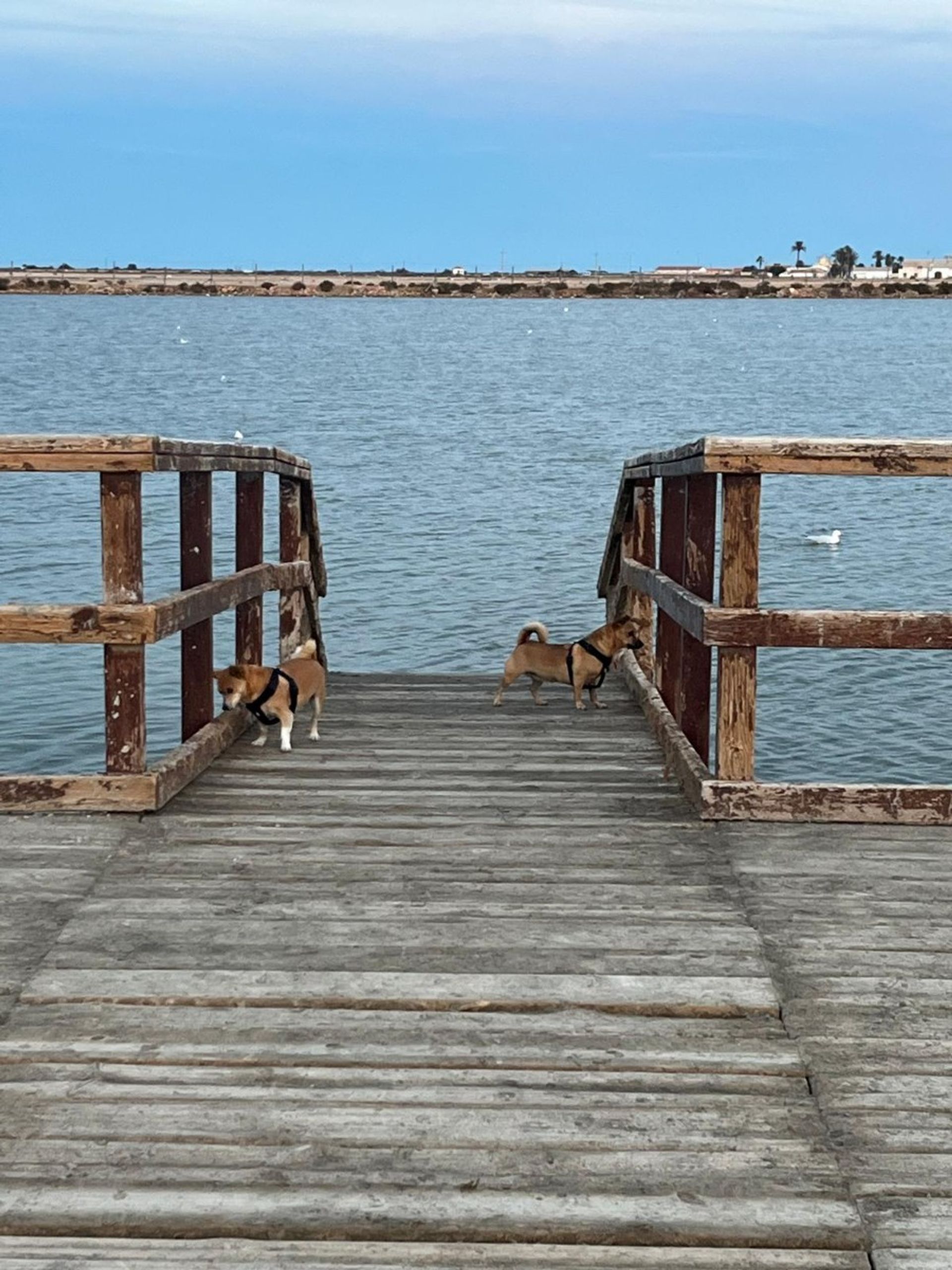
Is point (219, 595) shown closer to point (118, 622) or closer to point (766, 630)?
point (118, 622)

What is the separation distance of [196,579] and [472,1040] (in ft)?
11.9

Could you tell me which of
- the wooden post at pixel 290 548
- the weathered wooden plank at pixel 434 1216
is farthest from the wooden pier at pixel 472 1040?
the wooden post at pixel 290 548

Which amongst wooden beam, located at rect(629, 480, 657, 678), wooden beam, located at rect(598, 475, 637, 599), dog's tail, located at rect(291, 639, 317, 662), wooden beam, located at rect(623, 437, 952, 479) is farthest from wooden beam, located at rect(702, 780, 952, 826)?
wooden beam, located at rect(598, 475, 637, 599)

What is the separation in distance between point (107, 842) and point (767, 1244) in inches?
116

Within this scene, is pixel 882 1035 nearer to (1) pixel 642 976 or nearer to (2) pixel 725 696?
(1) pixel 642 976

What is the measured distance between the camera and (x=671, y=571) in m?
7.75

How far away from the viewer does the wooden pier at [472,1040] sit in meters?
2.89

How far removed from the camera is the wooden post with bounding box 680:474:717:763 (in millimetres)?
6438

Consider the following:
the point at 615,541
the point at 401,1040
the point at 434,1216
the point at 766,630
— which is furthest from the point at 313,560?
the point at 434,1216

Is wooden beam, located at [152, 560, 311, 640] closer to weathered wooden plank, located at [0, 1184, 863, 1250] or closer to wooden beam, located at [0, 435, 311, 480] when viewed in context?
wooden beam, located at [0, 435, 311, 480]

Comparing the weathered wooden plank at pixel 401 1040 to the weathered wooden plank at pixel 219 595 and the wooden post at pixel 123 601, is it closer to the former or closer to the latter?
the wooden post at pixel 123 601

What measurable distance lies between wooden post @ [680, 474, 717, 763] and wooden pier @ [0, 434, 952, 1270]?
0.89 metres

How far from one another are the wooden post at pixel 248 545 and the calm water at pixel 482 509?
15.7 feet

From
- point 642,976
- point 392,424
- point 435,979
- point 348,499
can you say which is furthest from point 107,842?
point 392,424
